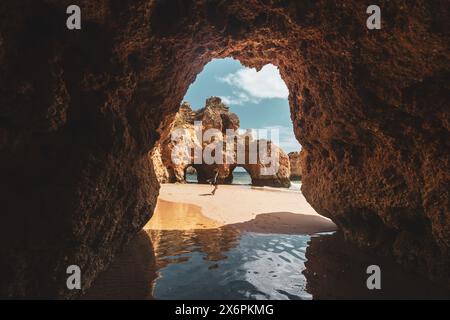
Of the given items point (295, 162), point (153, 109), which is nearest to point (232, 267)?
point (153, 109)

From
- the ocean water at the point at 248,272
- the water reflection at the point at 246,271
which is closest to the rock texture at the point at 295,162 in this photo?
the water reflection at the point at 246,271

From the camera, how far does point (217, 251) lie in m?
6.71

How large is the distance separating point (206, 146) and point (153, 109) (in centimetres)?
2677

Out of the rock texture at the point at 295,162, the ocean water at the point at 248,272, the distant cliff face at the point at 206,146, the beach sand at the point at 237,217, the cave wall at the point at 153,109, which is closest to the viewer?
the cave wall at the point at 153,109

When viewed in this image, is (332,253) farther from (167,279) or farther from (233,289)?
(167,279)

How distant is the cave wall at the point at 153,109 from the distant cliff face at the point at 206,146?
2317cm

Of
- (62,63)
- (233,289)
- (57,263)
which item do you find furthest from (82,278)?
Result: (62,63)

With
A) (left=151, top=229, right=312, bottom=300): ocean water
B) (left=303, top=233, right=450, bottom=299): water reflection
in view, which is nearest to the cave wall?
(left=303, top=233, right=450, bottom=299): water reflection

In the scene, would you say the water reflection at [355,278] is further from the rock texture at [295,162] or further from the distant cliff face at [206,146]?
the rock texture at [295,162]

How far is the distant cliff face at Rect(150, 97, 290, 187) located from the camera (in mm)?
29714

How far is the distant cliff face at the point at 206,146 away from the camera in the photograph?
29714 millimetres

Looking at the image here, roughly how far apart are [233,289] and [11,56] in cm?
452

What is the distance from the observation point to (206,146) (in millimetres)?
33188

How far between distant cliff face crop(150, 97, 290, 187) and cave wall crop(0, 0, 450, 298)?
23170mm
